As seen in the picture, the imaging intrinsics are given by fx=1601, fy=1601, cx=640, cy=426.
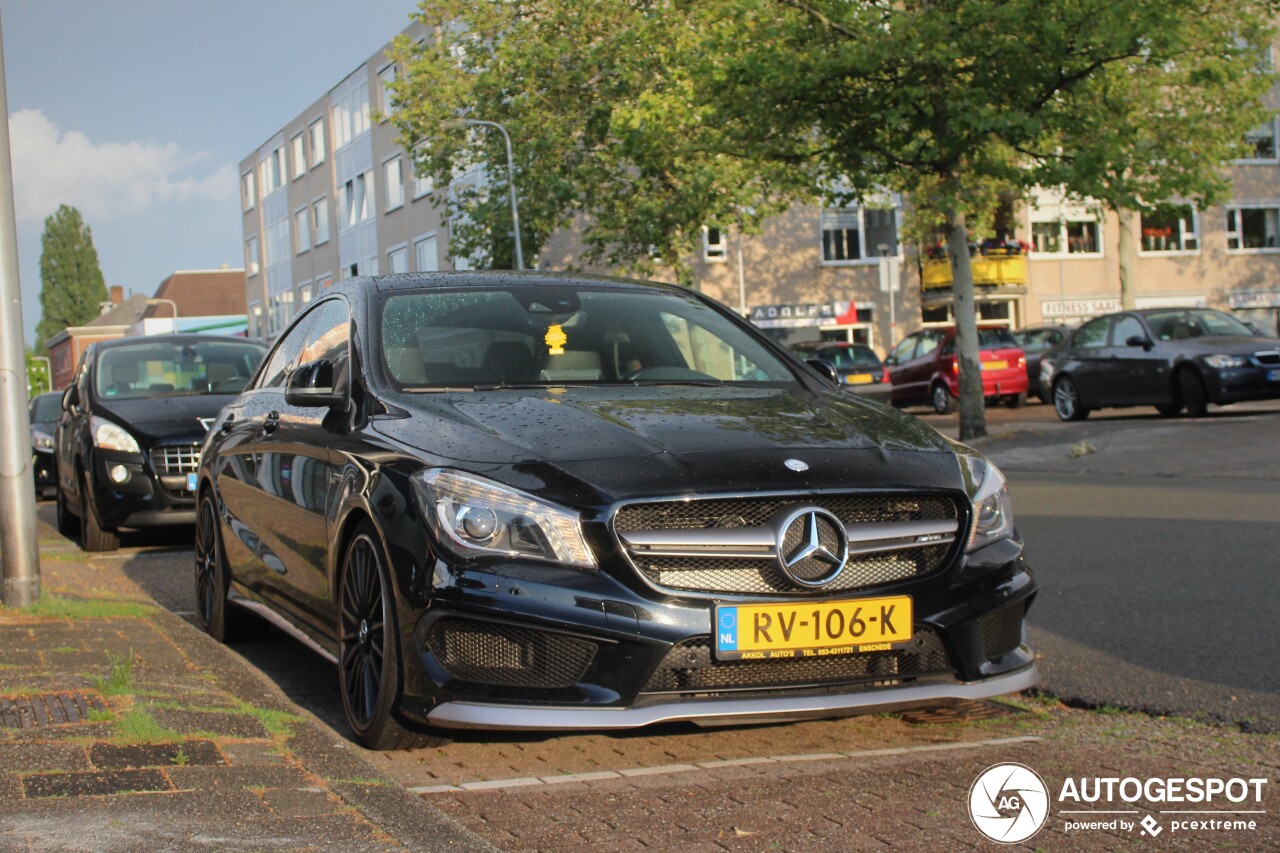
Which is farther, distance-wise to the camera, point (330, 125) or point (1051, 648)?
point (330, 125)

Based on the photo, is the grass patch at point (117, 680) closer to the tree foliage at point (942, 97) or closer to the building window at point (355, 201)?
the tree foliage at point (942, 97)

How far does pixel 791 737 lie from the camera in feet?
16.8

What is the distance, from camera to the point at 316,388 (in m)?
5.82

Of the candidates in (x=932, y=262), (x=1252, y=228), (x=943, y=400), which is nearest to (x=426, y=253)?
(x=932, y=262)

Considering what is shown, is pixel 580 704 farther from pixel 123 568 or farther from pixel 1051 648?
pixel 123 568

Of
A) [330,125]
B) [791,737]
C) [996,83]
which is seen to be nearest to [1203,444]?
[996,83]

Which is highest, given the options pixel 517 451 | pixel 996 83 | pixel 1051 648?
pixel 996 83

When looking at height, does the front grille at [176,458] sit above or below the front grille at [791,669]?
above

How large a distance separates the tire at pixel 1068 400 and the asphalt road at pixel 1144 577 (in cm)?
590

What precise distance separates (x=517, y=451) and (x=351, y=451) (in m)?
0.85

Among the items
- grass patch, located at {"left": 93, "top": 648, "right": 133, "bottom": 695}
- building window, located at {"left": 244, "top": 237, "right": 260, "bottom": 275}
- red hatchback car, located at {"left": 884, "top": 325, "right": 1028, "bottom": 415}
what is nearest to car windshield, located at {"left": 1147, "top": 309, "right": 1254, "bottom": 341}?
red hatchback car, located at {"left": 884, "top": 325, "right": 1028, "bottom": 415}

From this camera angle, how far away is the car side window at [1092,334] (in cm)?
2311

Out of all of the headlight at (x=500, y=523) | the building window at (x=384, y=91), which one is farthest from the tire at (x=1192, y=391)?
the building window at (x=384, y=91)

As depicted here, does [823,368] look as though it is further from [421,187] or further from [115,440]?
[421,187]
